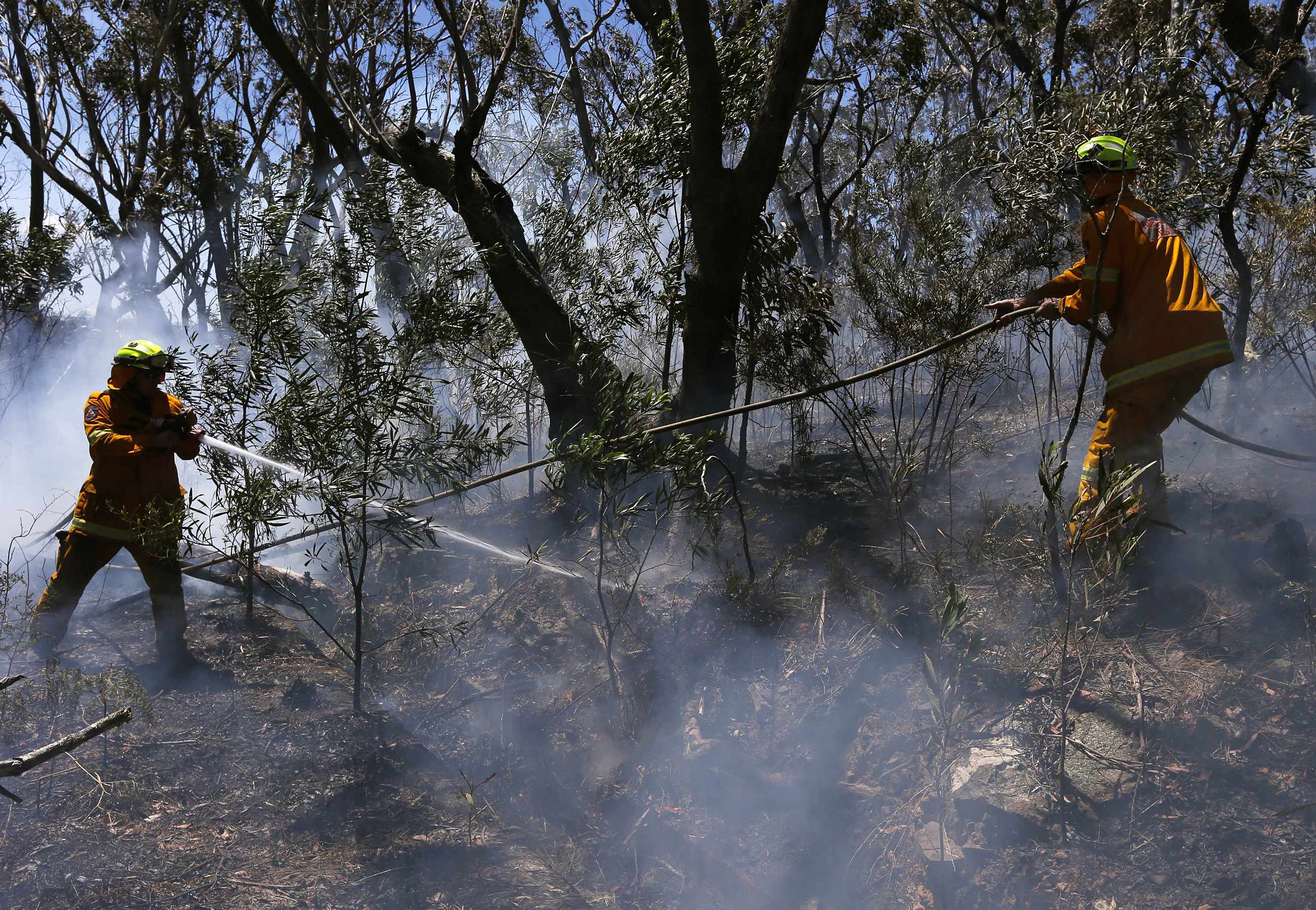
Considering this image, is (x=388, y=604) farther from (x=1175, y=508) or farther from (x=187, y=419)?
(x=1175, y=508)

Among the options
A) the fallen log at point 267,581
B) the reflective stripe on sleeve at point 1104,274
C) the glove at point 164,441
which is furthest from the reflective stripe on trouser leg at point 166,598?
the reflective stripe on sleeve at point 1104,274

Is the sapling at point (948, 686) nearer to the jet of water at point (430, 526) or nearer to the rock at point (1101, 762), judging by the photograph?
the rock at point (1101, 762)

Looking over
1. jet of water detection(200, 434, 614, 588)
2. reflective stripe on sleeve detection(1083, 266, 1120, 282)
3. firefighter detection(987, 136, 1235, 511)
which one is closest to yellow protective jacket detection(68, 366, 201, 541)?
jet of water detection(200, 434, 614, 588)

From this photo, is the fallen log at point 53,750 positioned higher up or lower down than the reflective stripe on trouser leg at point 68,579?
lower down

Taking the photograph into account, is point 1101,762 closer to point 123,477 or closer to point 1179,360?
point 1179,360

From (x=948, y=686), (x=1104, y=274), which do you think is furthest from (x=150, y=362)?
(x=1104, y=274)

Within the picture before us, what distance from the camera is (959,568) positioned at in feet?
15.2

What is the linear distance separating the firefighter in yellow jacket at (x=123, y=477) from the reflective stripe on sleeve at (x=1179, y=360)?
14.8 ft

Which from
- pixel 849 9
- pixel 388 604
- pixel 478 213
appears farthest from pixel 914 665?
pixel 849 9

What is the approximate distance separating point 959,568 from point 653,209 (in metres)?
3.34

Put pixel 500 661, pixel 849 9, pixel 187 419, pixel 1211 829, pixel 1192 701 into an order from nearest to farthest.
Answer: pixel 1211 829
pixel 1192 701
pixel 187 419
pixel 500 661
pixel 849 9

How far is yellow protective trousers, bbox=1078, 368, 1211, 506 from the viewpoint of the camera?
377cm

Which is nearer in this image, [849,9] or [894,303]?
[894,303]

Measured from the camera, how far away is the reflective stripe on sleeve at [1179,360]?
144 inches
